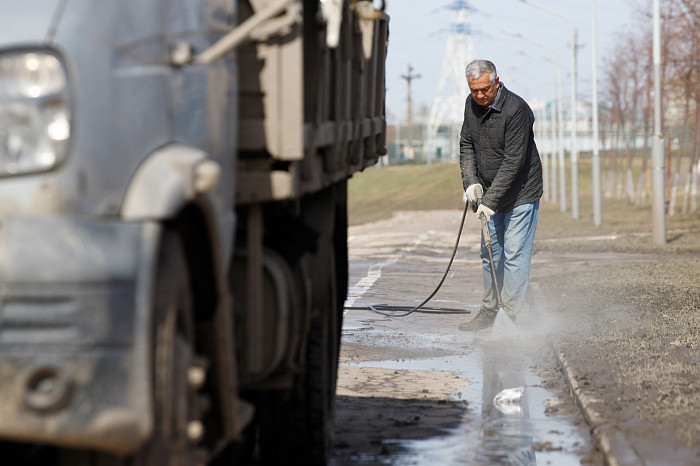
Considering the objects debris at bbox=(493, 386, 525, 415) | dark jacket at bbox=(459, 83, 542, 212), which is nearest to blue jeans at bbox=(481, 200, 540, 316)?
dark jacket at bbox=(459, 83, 542, 212)

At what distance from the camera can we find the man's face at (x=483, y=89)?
32.1ft

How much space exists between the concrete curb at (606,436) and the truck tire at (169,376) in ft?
8.69

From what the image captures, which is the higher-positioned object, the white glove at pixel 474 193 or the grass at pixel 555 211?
the white glove at pixel 474 193

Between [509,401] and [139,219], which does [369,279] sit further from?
[139,219]

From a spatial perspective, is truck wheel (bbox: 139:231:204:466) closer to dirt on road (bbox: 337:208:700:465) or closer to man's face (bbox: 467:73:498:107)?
dirt on road (bbox: 337:208:700:465)

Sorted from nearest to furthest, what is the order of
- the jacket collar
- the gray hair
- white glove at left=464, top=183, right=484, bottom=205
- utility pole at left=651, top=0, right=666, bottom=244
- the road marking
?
the gray hair → the jacket collar → white glove at left=464, top=183, right=484, bottom=205 → the road marking → utility pole at left=651, top=0, right=666, bottom=244

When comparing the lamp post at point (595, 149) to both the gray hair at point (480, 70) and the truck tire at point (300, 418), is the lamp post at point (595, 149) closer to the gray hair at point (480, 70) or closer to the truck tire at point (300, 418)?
the gray hair at point (480, 70)

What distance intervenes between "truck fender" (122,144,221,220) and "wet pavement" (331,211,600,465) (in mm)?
2692

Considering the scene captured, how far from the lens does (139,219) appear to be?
111 inches

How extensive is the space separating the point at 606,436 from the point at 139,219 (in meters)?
3.48

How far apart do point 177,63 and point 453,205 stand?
189ft

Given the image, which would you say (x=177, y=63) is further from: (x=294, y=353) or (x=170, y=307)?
→ (x=294, y=353)

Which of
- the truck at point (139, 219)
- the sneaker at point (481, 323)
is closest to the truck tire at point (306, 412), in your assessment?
the truck at point (139, 219)

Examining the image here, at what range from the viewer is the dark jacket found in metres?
9.92
